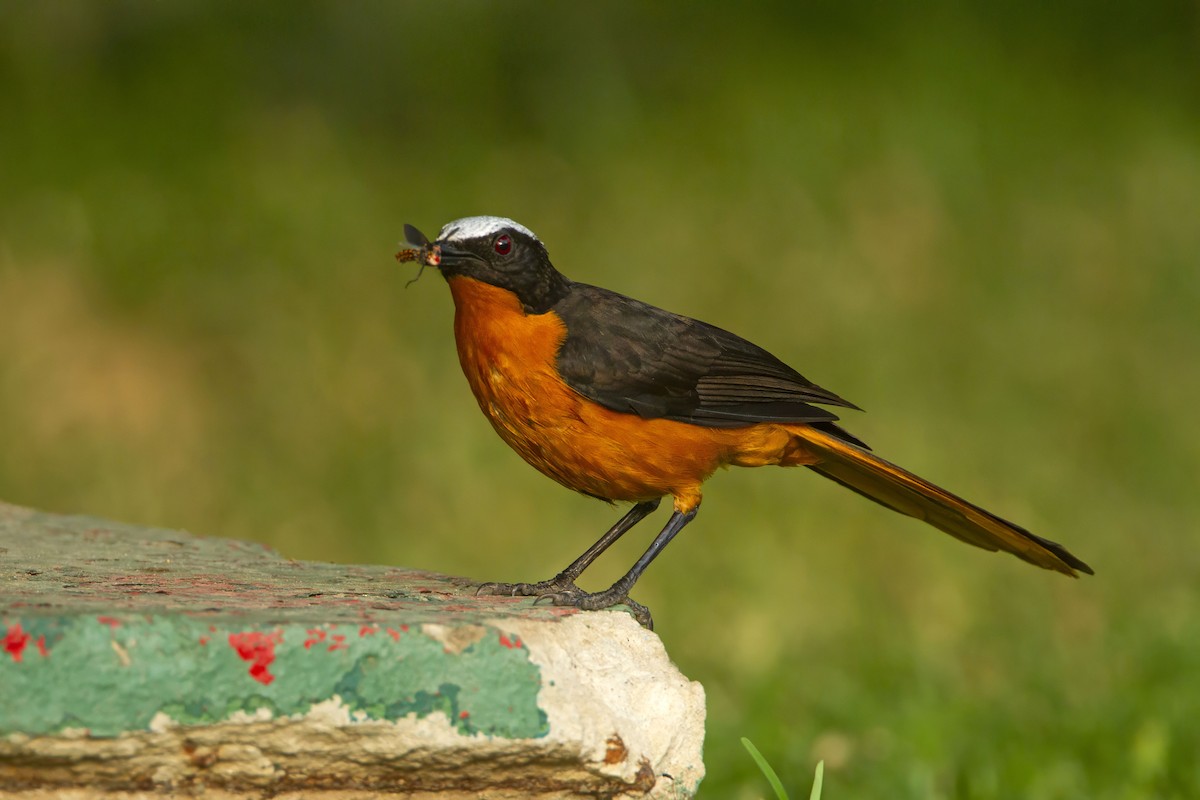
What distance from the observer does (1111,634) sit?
23.4 feet

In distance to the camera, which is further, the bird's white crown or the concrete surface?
the bird's white crown

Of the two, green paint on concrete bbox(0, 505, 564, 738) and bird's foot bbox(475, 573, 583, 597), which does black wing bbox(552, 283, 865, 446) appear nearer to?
bird's foot bbox(475, 573, 583, 597)

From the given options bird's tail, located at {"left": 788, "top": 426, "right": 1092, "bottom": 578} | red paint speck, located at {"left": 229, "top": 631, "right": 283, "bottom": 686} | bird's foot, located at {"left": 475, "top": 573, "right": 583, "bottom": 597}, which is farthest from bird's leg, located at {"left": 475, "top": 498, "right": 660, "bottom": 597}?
red paint speck, located at {"left": 229, "top": 631, "right": 283, "bottom": 686}

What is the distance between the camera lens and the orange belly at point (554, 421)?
374cm

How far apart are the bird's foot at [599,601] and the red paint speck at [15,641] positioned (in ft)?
3.99

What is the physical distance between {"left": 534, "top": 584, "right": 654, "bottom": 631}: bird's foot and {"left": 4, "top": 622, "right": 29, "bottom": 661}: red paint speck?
3.99ft

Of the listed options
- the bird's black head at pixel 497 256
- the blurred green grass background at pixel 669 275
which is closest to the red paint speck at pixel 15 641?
the bird's black head at pixel 497 256

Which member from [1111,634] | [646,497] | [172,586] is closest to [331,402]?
[1111,634]

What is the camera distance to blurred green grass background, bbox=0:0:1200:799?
25.7 feet

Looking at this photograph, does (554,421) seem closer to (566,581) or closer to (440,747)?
(566,581)

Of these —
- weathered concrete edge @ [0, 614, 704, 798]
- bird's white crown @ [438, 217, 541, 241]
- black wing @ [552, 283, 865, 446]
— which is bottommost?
weathered concrete edge @ [0, 614, 704, 798]

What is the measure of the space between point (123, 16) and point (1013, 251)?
578cm

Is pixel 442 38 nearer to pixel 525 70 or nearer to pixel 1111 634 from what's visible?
pixel 525 70

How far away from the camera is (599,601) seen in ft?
11.1
